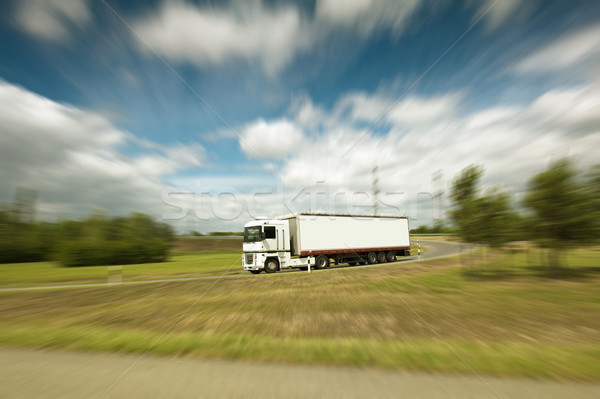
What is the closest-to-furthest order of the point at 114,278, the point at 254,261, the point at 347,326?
1. the point at 347,326
2. the point at 114,278
3. the point at 254,261

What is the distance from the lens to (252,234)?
19375 mm

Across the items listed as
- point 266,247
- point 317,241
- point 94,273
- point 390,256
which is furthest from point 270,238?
point 94,273

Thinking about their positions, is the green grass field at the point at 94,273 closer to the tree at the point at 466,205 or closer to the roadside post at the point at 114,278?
the roadside post at the point at 114,278

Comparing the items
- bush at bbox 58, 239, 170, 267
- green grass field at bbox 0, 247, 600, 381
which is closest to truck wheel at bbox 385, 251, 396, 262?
green grass field at bbox 0, 247, 600, 381

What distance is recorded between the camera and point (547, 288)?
11.8 metres

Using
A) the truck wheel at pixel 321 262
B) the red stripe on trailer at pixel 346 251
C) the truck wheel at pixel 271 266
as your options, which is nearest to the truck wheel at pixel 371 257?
the red stripe on trailer at pixel 346 251

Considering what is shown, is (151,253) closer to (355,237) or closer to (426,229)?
(355,237)

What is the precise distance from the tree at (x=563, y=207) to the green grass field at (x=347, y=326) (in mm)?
4252

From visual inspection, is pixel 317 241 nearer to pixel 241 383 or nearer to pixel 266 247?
pixel 266 247

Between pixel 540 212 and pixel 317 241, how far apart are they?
46.6 ft

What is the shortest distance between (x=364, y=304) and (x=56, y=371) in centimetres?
779

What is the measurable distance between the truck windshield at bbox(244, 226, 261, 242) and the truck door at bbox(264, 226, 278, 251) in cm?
58

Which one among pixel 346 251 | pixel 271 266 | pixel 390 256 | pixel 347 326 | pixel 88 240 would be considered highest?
pixel 88 240

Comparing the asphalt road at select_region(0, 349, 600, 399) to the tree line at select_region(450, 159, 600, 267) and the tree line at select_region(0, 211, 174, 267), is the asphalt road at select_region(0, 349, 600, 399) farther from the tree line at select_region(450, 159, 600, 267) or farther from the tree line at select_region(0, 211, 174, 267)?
the tree line at select_region(0, 211, 174, 267)
